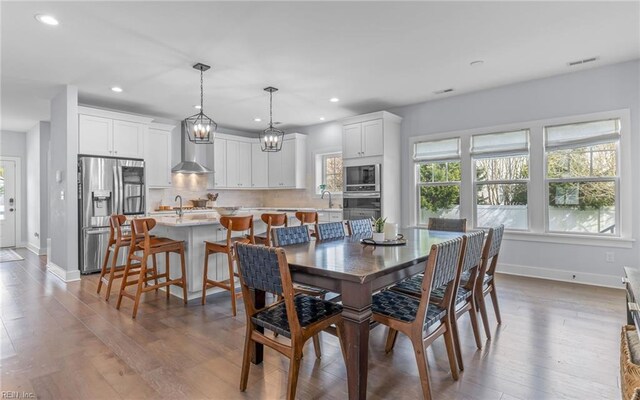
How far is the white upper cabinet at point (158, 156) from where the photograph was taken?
→ 604 cm

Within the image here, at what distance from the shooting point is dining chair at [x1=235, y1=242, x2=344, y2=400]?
5.55 feet

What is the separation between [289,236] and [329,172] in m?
4.74

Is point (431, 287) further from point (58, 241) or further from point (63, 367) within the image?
point (58, 241)

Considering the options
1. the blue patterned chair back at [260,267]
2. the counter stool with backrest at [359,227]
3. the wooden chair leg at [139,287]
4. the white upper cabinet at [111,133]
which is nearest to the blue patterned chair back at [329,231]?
the counter stool with backrest at [359,227]

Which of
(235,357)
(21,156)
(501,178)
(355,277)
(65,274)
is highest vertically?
(21,156)

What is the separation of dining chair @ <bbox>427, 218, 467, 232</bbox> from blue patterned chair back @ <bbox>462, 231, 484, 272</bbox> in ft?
4.57

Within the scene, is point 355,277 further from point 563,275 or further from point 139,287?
point 563,275

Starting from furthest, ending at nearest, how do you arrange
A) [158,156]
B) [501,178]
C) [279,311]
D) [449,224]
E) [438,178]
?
[158,156] → [438,178] → [501,178] → [449,224] → [279,311]

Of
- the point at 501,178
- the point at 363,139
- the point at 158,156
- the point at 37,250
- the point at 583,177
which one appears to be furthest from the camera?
the point at 37,250

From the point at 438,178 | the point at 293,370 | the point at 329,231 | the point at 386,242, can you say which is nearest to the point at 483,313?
the point at 386,242

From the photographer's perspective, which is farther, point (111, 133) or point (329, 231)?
point (111, 133)

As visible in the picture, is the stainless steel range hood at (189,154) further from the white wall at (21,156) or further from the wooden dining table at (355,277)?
the wooden dining table at (355,277)

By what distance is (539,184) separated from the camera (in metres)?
4.61

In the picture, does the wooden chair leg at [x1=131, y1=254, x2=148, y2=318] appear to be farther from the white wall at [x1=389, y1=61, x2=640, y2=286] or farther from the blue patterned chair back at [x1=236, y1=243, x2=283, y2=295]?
the white wall at [x1=389, y1=61, x2=640, y2=286]
